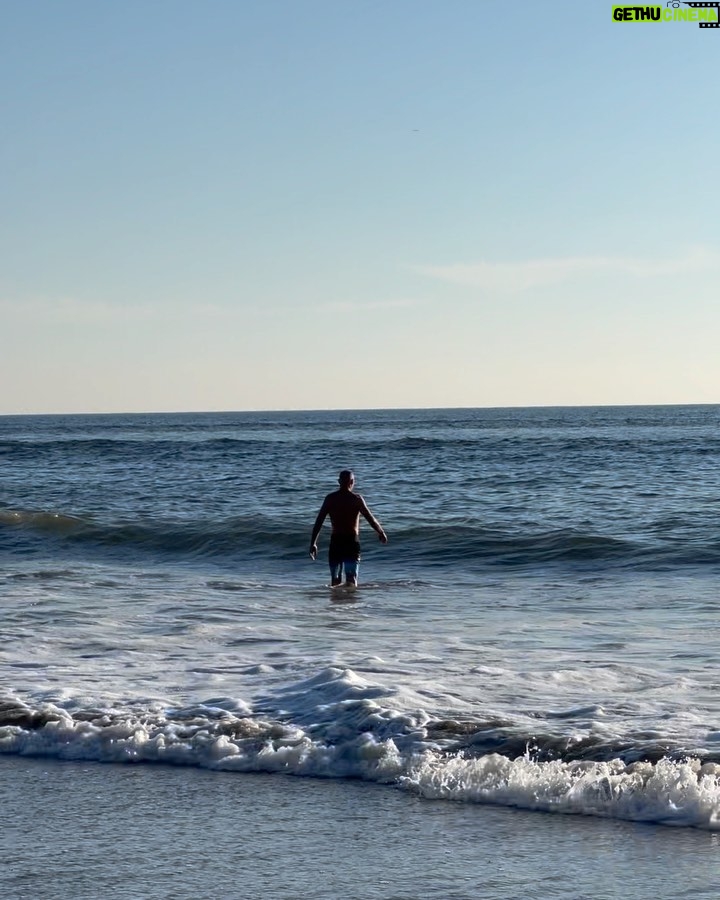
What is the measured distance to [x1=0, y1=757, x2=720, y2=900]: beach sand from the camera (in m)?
4.73

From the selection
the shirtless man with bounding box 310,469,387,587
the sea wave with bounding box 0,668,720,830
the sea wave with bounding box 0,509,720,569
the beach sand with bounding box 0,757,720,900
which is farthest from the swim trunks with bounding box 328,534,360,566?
the beach sand with bounding box 0,757,720,900

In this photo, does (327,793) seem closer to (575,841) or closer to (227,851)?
(227,851)

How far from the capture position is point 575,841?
528cm

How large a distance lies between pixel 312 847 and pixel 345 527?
9362mm

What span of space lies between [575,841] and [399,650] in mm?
4807

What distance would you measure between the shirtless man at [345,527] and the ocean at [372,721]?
1.32ft

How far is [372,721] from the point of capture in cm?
722

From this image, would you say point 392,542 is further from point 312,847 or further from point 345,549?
point 312,847

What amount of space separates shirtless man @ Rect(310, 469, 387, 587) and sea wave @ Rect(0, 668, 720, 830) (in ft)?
20.2

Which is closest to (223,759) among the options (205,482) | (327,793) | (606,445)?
(327,793)

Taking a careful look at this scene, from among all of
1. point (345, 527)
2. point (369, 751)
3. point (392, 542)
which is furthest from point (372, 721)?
point (392, 542)

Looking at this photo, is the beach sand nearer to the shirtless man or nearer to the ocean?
the ocean

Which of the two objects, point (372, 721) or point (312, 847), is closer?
point (312, 847)

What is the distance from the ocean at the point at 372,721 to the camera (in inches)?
198
